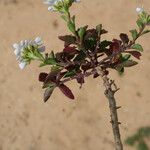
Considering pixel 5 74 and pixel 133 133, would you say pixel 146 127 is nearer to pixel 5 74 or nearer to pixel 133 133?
pixel 133 133

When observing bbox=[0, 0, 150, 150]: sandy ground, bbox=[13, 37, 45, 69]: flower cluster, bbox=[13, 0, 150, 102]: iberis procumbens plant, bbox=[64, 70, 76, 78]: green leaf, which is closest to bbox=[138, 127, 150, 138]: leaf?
bbox=[0, 0, 150, 150]: sandy ground

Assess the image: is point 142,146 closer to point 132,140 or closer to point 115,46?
point 132,140

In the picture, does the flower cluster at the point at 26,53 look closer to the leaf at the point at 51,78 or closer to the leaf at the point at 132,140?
the leaf at the point at 51,78

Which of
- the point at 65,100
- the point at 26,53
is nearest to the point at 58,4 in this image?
the point at 26,53

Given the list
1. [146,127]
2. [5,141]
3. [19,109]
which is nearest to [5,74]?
[19,109]

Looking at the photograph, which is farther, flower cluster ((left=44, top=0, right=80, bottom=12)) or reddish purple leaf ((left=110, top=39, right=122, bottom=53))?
reddish purple leaf ((left=110, top=39, right=122, bottom=53))

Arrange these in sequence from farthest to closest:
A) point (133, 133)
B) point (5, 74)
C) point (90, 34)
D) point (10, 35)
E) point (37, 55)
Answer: point (10, 35), point (5, 74), point (133, 133), point (90, 34), point (37, 55)

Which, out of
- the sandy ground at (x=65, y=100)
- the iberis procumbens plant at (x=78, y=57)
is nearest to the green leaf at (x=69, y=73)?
the iberis procumbens plant at (x=78, y=57)

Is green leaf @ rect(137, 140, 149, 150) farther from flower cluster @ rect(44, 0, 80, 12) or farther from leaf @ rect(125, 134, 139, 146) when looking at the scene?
flower cluster @ rect(44, 0, 80, 12)
